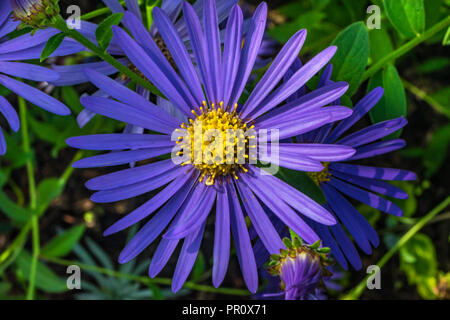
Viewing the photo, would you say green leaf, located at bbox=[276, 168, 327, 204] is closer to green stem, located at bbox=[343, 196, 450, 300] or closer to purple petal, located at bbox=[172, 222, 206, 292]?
purple petal, located at bbox=[172, 222, 206, 292]

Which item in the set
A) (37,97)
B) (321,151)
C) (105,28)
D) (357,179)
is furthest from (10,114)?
(357,179)

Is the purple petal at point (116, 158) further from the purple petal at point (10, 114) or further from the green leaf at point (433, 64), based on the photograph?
the green leaf at point (433, 64)

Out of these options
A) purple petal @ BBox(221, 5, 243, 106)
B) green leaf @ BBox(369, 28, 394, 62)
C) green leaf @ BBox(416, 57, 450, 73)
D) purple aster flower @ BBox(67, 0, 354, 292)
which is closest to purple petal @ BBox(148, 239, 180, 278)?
purple aster flower @ BBox(67, 0, 354, 292)

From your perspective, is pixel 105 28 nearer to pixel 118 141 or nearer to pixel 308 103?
pixel 118 141

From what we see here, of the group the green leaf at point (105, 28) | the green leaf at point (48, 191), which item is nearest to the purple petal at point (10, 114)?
the green leaf at point (105, 28)

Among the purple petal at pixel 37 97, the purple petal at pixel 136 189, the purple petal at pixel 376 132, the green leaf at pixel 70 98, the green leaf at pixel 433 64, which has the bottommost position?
the purple petal at pixel 136 189

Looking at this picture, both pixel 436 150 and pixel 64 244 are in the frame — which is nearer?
pixel 64 244

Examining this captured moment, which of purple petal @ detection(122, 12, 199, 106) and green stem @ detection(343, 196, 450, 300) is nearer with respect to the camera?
purple petal @ detection(122, 12, 199, 106)
